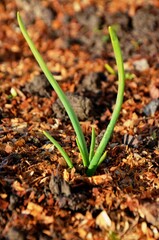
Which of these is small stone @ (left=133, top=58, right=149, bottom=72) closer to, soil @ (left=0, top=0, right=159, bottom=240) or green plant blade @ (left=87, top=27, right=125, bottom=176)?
soil @ (left=0, top=0, right=159, bottom=240)

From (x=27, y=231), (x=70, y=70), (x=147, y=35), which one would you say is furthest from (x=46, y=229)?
(x=147, y=35)

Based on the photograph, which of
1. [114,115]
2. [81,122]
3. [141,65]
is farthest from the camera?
[141,65]

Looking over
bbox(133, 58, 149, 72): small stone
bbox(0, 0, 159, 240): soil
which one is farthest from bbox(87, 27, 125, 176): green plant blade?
Answer: bbox(133, 58, 149, 72): small stone

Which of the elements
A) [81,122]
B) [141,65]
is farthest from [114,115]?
[141,65]

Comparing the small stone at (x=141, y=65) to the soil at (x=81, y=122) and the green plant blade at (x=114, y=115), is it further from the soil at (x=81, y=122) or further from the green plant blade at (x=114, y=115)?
the green plant blade at (x=114, y=115)

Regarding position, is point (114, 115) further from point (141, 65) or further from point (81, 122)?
point (141, 65)

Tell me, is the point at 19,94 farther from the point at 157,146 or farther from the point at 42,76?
the point at 157,146

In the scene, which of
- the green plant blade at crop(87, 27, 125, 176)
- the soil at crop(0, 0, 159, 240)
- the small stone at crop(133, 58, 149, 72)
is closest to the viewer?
the green plant blade at crop(87, 27, 125, 176)

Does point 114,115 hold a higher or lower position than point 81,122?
higher
